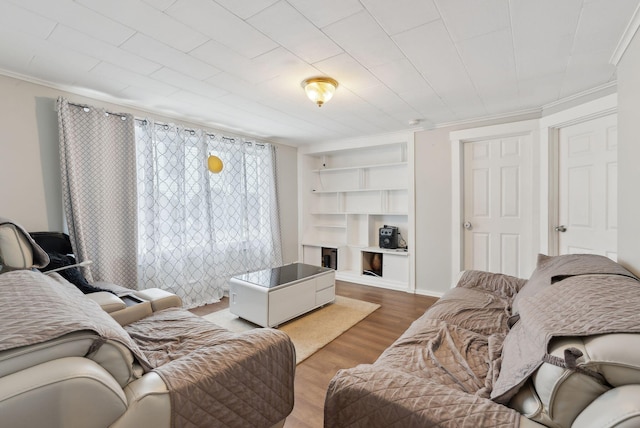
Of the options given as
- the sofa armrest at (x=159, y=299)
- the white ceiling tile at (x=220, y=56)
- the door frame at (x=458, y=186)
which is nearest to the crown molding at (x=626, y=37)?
the door frame at (x=458, y=186)

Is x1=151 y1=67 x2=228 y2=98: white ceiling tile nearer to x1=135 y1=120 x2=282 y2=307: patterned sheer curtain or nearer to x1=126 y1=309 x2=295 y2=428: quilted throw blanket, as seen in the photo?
x1=135 y1=120 x2=282 y2=307: patterned sheer curtain

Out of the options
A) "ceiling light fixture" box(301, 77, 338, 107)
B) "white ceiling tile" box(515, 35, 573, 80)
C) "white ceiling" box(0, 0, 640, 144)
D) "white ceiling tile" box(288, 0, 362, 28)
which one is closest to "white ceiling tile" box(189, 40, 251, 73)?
"white ceiling" box(0, 0, 640, 144)

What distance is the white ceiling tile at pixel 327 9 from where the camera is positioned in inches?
60.6

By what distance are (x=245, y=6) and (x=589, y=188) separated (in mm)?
3393

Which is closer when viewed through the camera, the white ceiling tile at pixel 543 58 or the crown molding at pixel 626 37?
the crown molding at pixel 626 37

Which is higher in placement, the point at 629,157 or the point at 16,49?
the point at 16,49

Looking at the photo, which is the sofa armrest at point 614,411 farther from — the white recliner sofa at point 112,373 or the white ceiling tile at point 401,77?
the white ceiling tile at point 401,77

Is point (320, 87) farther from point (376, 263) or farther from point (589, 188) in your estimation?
point (376, 263)

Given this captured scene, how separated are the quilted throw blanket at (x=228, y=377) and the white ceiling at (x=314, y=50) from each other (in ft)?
5.71

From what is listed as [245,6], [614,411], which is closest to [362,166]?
[245,6]

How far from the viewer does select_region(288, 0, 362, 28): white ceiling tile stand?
1538mm

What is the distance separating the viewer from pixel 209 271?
3768mm

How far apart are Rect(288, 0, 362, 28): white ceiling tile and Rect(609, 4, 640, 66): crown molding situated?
1.57m

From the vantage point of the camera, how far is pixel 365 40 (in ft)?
6.19
